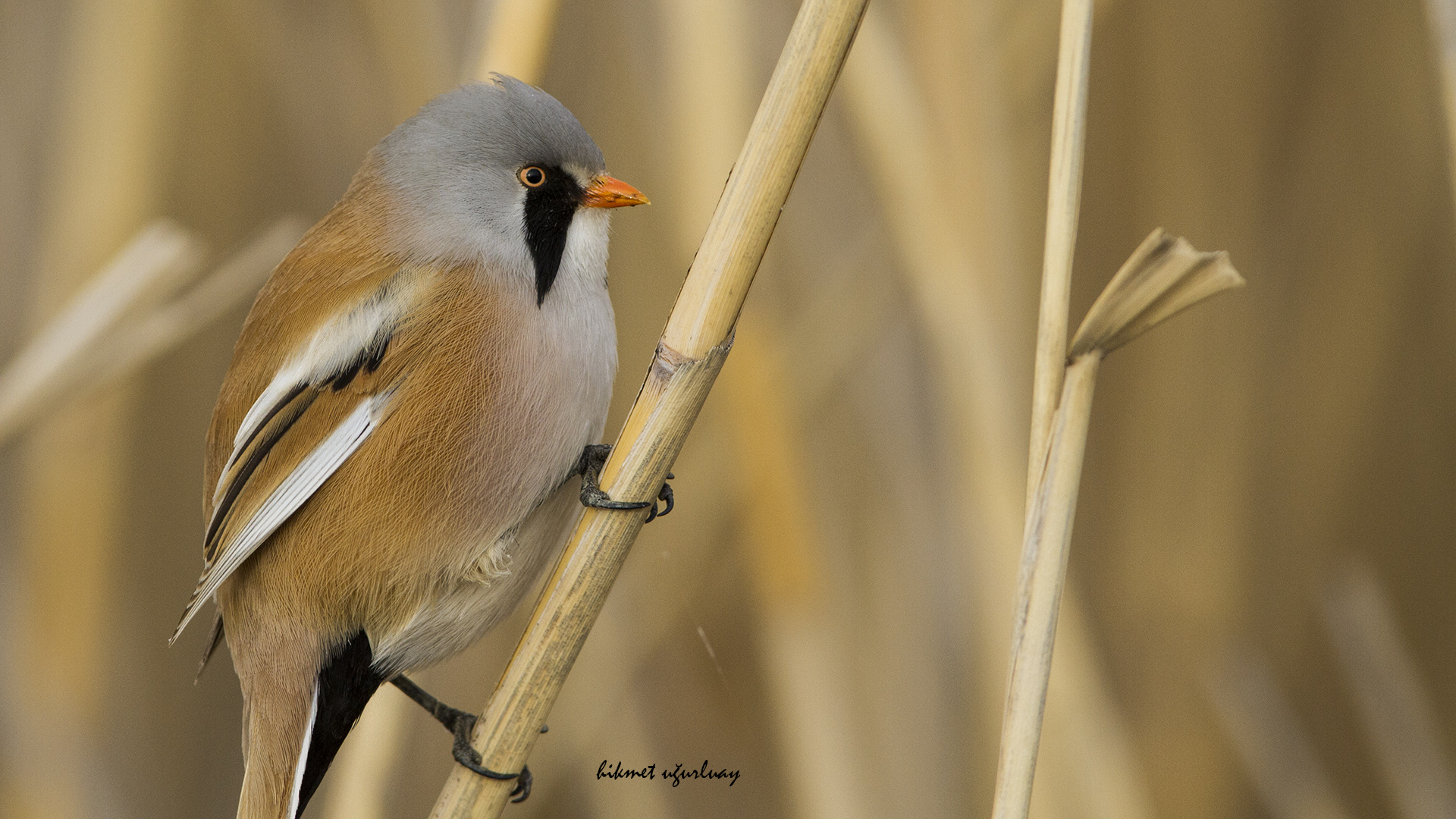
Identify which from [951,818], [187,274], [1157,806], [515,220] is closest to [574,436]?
[515,220]

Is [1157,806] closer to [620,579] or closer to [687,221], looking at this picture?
[620,579]

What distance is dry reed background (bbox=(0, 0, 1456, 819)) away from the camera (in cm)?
184

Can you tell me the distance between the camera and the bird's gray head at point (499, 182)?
1.51 meters

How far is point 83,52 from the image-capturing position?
190cm

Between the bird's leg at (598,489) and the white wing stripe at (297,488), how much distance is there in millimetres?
275

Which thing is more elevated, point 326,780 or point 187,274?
point 187,274

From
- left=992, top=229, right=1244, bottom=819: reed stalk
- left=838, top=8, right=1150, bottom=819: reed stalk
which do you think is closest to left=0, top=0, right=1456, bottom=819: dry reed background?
left=838, top=8, right=1150, bottom=819: reed stalk

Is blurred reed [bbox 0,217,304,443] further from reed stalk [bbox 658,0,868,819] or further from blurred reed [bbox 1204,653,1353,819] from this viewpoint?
blurred reed [bbox 1204,653,1353,819]

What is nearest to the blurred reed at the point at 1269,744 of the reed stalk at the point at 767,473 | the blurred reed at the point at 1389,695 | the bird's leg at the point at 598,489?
the blurred reed at the point at 1389,695

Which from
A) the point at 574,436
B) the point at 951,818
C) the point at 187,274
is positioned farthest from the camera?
the point at 951,818

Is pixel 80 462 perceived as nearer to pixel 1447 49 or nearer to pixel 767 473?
pixel 767 473

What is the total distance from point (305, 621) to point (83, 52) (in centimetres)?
115

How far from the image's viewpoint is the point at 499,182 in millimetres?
1538

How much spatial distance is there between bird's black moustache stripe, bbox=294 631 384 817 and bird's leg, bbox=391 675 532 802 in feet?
0.30
